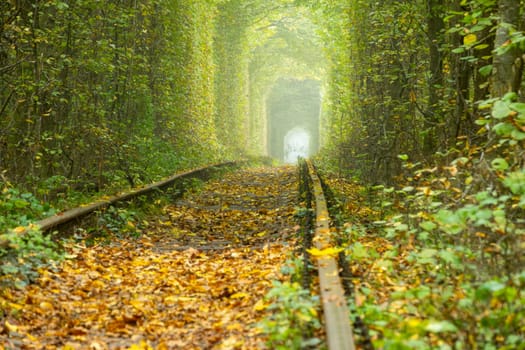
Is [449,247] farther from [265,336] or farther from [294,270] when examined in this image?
[265,336]

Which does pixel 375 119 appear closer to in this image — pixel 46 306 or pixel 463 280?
pixel 463 280

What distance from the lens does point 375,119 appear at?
1348 cm

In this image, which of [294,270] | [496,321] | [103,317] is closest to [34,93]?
[103,317]

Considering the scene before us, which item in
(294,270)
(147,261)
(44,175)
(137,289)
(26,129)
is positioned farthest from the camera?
(44,175)

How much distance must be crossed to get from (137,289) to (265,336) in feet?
6.28

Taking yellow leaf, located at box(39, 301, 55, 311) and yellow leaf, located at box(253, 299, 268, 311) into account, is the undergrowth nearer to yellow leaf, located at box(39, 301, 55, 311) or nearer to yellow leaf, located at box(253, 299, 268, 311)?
yellow leaf, located at box(253, 299, 268, 311)

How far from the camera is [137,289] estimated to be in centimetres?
527

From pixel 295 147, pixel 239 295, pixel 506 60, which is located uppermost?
pixel 506 60

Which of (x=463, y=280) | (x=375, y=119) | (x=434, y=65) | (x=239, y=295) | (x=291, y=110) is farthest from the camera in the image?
(x=291, y=110)

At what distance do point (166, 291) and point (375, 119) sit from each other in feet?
30.6

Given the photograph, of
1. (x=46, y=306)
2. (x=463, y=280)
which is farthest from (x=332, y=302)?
(x=46, y=306)

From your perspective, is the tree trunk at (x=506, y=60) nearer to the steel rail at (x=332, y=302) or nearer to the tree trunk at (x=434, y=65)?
the steel rail at (x=332, y=302)

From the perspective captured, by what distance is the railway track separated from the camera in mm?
4016

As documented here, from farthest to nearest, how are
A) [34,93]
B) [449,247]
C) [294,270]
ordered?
[34,93] < [294,270] < [449,247]
